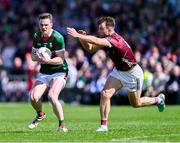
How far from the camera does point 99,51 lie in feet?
107

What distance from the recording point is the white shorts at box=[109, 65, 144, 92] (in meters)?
16.6

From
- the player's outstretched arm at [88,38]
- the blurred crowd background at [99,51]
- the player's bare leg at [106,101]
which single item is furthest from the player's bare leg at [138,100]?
the blurred crowd background at [99,51]

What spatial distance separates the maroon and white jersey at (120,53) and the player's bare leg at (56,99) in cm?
122

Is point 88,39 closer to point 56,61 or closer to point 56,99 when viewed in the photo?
point 56,61

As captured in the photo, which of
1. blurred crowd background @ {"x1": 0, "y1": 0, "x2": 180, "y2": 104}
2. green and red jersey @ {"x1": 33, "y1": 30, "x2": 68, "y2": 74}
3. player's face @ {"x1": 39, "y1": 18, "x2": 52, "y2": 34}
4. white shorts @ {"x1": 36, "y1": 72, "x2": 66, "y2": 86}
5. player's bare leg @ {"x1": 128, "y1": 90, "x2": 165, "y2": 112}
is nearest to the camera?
player's face @ {"x1": 39, "y1": 18, "x2": 52, "y2": 34}

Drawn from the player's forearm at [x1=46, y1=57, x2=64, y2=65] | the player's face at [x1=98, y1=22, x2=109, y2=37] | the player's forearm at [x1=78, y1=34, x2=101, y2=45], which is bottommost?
the player's forearm at [x1=46, y1=57, x2=64, y2=65]

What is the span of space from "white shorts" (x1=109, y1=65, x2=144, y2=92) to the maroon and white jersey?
105 millimetres

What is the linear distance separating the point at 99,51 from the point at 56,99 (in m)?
16.3

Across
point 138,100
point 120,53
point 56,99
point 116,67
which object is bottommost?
point 138,100

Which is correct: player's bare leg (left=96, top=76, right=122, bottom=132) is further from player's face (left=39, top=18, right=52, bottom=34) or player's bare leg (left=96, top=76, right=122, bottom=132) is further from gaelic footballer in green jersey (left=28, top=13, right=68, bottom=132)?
player's face (left=39, top=18, right=52, bottom=34)

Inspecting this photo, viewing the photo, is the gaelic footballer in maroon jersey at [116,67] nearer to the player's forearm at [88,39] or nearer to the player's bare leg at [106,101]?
the player's bare leg at [106,101]

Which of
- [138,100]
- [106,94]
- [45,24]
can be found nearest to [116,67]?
[106,94]

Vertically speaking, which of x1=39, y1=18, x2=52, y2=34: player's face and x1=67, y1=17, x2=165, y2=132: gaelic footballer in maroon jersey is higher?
x1=39, y1=18, x2=52, y2=34: player's face

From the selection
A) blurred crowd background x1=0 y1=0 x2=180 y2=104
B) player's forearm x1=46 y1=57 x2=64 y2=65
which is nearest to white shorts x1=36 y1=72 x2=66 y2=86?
player's forearm x1=46 y1=57 x2=64 y2=65
